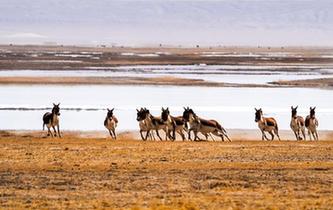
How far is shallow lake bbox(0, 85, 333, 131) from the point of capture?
35.8m

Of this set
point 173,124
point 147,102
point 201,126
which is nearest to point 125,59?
point 147,102

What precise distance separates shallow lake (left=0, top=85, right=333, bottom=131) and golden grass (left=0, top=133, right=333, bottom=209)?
298 inches

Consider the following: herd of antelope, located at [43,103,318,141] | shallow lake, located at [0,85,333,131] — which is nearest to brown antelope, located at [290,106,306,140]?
herd of antelope, located at [43,103,318,141]

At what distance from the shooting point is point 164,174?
20.5 meters

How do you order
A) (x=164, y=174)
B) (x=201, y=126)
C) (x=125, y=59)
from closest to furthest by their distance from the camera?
(x=164, y=174) < (x=201, y=126) < (x=125, y=59)

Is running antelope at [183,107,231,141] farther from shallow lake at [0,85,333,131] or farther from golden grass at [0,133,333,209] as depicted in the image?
shallow lake at [0,85,333,131]

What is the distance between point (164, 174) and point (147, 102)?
22.7 metres

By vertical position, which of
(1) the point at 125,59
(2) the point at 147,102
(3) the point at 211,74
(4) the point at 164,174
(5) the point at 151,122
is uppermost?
(1) the point at 125,59

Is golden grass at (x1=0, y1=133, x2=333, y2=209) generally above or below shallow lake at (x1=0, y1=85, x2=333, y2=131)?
below

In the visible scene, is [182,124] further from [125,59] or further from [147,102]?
[125,59]

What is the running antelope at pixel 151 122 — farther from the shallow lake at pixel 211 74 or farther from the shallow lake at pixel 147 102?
the shallow lake at pixel 211 74

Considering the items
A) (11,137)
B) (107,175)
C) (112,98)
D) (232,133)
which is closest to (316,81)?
(112,98)

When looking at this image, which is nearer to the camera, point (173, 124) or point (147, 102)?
point (173, 124)

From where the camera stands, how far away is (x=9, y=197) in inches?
679
